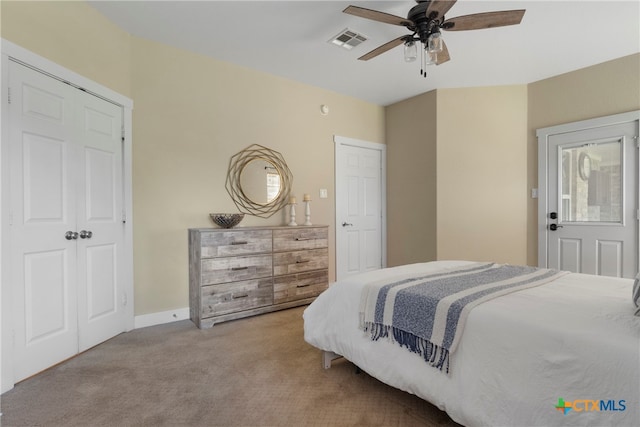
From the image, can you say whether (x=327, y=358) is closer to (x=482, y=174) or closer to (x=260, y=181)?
(x=260, y=181)

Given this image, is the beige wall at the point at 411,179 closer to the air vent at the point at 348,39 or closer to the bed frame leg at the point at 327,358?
the air vent at the point at 348,39

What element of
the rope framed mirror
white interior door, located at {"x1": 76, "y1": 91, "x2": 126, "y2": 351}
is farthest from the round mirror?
white interior door, located at {"x1": 76, "y1": 91, "x2": 126, "y2": 351}

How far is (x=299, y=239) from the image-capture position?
11.5 ft

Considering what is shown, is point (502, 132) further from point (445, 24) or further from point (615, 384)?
point (615, 384)

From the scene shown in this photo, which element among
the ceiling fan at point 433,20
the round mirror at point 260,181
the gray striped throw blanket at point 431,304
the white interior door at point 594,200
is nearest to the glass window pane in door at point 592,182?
the white interior door at point 594,200

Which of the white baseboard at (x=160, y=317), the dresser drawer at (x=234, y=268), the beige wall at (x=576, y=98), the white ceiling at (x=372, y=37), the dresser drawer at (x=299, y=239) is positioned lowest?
the white baseboard at (x=160, y=317)

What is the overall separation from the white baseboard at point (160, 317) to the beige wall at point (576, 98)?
Result: 4.10 meters

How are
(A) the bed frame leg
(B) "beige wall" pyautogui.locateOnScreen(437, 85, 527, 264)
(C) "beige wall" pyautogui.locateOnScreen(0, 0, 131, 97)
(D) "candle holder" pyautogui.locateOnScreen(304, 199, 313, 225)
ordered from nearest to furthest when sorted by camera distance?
(C) "beige wall" pyautogui.locateOnScreen(0, 0, 131, 97) < (A) the bed frame leg < (D) "candle holder" pyautogui.locateOnScreen(304, 199, 313, 225) < (B) "beige wall" pyautogui.locateOnScreen(437, 85, 527, 264)

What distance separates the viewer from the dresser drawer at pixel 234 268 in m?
2.93

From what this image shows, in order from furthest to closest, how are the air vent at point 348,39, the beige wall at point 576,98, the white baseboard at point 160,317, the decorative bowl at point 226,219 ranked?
the beige wall at point 576,98 → the decorative bowl at point 226,219 → the white baseboard at point 160,317 → the air vent at point 348,39

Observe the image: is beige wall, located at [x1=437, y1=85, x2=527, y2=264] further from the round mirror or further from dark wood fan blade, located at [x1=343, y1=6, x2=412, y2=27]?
dark wood fan blade, located at [x1=343, y1=6, x2=412, y2=27]

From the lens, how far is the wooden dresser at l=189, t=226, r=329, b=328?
2934mm

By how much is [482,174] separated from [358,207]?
1669mm

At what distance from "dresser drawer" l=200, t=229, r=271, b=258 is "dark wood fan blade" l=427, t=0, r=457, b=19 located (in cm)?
230
